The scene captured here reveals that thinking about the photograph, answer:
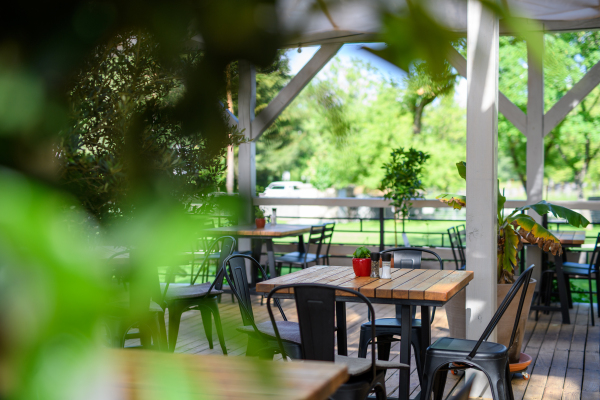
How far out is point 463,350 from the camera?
251 cm

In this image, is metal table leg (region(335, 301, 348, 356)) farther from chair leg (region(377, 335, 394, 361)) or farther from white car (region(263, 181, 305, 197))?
white car (region(263, 181, 305, 197))

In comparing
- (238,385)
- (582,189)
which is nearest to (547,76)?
(238,385)

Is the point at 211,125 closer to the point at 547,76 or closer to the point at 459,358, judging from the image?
the point at 547,76

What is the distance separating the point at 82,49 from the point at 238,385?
0.52 meters

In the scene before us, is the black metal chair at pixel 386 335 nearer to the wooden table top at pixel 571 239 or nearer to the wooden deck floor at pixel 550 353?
the wooden deck floor at pixel 550 353

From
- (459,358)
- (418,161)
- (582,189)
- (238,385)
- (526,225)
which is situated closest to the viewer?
(238,385)

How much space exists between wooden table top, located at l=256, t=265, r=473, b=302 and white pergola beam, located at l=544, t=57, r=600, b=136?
287cm

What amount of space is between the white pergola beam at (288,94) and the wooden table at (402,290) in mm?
2082

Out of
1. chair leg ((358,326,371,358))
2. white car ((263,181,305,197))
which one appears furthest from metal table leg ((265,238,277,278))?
white car ((263,181,305,197))

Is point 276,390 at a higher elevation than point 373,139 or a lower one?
lower

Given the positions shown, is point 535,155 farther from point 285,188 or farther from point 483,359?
point 285,188

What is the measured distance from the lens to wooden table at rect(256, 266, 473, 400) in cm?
245

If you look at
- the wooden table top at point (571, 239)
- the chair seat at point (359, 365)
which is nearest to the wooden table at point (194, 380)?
the chair seat at point (359, 365)

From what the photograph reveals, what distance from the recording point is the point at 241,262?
9.50ft
